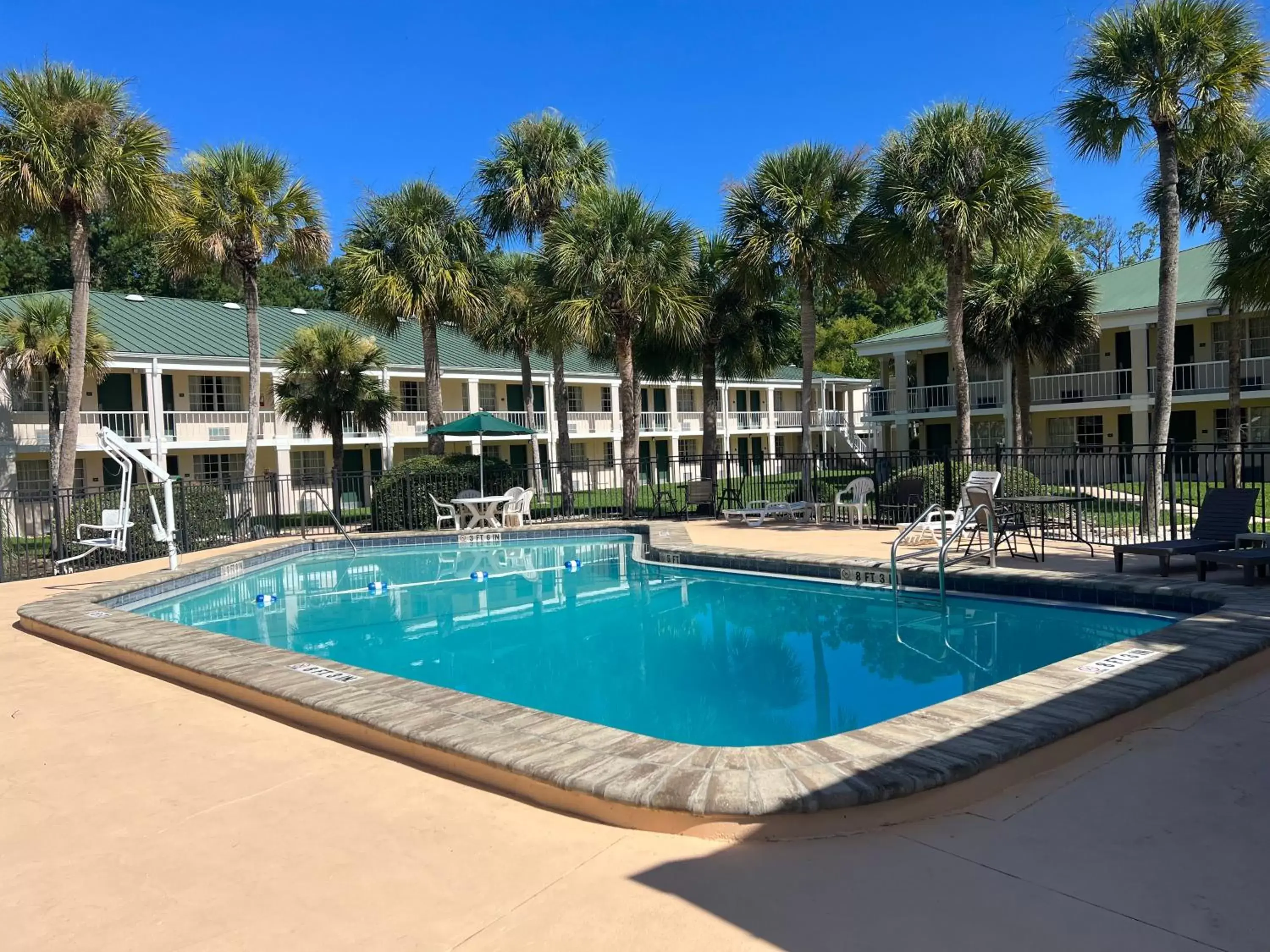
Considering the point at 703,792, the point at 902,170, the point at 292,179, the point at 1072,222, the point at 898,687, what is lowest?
the point at 898,687

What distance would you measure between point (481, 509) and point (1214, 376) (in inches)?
816

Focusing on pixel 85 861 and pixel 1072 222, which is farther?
pixel 1072 222

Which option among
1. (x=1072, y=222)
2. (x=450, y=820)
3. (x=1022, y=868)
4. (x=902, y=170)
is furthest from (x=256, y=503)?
(x=1072, y=222)

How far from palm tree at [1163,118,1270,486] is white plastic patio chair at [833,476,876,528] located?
682 cm

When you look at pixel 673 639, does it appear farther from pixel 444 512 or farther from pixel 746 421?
pixel 746 421

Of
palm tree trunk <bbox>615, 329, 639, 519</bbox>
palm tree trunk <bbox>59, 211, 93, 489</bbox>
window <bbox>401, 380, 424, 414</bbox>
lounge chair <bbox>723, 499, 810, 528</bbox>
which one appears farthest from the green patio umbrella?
window <bbox>401, 380, 424, 414</bbox>

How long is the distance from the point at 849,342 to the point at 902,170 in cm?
3893

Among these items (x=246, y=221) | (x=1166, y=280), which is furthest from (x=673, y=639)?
(x=246, y=221)

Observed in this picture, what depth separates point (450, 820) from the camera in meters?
4.03

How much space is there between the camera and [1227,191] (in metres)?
18.5

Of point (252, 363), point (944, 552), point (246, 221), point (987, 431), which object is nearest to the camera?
point (944, 552)

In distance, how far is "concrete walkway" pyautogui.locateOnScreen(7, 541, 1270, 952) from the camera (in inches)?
116

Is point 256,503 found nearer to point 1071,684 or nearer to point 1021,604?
→ point 1021,604

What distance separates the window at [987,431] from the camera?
30625 millimetres
